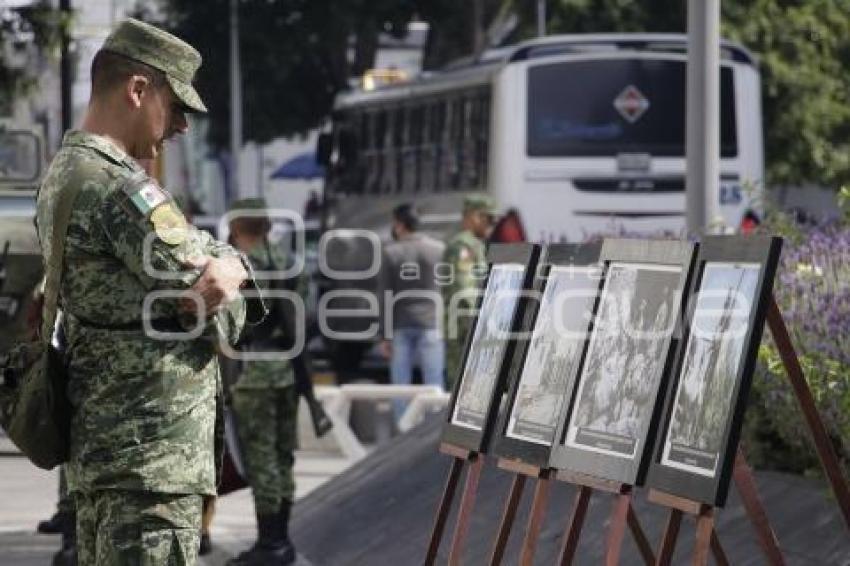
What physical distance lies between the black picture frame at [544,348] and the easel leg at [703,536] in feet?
3.73

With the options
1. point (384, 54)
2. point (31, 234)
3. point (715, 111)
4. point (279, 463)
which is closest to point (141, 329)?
point (279, 463)

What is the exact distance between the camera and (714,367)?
6.66m

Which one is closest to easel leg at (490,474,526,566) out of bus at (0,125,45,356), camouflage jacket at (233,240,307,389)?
camouflage jacket at (233,240,307,389)

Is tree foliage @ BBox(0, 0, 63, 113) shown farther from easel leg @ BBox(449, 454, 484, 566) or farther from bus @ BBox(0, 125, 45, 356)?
easel leg @ BBox(449, 454, 484, 566)

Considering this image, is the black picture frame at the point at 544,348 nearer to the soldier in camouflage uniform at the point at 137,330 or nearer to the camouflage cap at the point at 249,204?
the soldier in camouflage uniform at the point at 137,330

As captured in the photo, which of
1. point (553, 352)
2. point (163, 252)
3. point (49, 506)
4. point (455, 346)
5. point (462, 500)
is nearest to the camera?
point (163, 252)

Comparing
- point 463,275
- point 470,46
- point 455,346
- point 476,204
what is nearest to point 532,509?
point 455,346

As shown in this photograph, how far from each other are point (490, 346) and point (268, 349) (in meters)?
2.93

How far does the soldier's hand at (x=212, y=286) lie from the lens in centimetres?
577

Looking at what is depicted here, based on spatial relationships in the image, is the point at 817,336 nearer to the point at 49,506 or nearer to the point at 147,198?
the point at 147,198

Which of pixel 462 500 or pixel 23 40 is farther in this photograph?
pixel 23 40

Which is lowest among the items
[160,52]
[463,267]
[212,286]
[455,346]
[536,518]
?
[455,346]

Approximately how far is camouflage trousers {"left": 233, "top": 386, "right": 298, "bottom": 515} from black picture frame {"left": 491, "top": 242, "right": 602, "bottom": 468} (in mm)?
3134

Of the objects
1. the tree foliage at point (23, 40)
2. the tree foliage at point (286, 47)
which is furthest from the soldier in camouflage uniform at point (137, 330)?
the tree foliage at point (286, 47)
